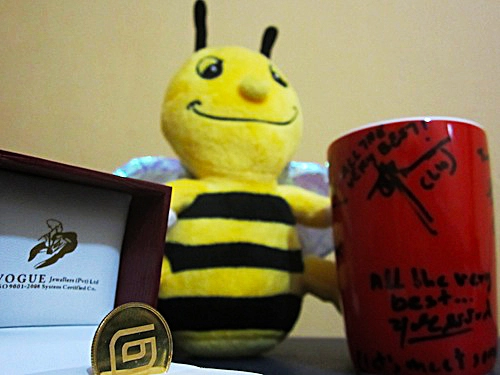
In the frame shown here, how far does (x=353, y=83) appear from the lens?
869 millimetres

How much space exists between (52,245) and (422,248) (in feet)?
0.97

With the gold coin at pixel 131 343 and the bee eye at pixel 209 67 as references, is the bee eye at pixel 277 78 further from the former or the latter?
the gold coin at pixel 131 343

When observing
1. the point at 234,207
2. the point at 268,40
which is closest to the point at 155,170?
the point at 234,207

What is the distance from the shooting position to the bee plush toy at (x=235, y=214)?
0.50 metres

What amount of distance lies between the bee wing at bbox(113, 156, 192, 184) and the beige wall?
0.79 ft

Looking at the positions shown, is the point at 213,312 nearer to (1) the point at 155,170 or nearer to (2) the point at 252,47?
(1) the point at 155,170

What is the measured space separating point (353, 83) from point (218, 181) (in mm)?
426

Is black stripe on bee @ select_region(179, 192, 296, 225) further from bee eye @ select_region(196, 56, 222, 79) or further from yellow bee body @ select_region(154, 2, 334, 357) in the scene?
bee eye @ select_region(196, 56, 222, 79)

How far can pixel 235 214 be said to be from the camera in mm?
520

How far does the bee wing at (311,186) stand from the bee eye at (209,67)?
0.14m

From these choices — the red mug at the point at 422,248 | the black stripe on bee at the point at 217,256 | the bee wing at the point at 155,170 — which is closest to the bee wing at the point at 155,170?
the bee wing at the point at 155,170

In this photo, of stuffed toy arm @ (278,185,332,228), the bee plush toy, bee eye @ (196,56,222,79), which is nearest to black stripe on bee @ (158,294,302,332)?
the bee plush toy

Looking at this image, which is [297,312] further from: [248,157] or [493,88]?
[493,88]

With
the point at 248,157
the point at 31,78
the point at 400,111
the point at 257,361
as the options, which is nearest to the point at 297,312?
the point at 257,361
